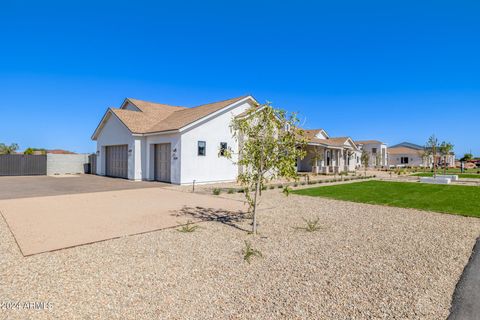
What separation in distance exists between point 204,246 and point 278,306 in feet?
8.69

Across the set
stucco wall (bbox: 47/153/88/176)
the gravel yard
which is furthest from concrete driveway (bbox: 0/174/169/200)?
stucco wall (bbox: 47/153/88/176)

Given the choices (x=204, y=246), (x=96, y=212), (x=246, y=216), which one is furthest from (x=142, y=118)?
(x=204, y=246)

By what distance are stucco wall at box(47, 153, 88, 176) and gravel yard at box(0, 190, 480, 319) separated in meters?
22.9

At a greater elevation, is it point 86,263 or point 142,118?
point 142,118

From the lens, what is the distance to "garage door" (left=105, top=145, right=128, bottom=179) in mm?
21531

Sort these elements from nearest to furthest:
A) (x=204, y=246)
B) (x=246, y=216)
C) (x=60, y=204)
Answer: (x=204, y=246) → (x=246, y=216) → (x=60, y=204)

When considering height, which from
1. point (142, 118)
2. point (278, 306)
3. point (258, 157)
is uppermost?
point (142, 118)

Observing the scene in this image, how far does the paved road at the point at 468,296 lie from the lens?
11.3 ft

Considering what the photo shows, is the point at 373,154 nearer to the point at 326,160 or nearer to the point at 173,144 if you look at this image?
the point at 326,160

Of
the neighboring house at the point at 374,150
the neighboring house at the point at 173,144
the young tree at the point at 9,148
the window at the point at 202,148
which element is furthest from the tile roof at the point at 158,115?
the neighboring house at the point at 374,150

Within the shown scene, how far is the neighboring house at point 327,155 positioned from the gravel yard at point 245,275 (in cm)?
2146

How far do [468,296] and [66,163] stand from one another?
3061 centimetres

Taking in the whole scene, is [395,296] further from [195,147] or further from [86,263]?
[195,147]

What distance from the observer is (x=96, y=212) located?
29.6 feet
